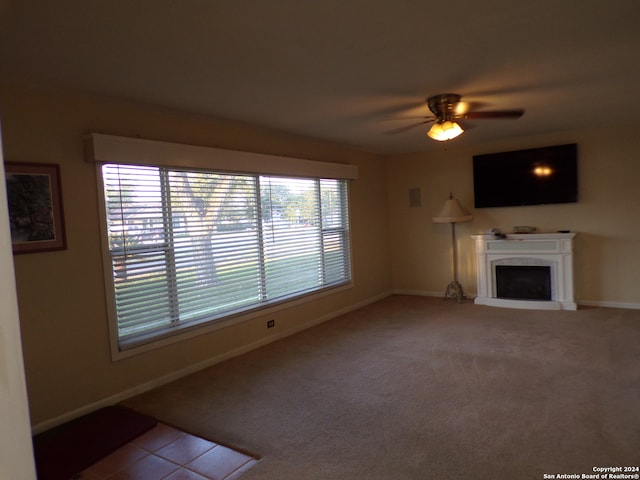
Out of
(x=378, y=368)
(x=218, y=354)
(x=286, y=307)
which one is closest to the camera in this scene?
(x=378, y=368)

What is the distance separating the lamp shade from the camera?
5844mm

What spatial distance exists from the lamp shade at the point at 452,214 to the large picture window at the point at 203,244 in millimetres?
1747

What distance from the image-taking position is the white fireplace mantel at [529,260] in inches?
208

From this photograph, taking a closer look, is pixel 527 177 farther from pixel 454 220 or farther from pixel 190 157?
pixel 190 157

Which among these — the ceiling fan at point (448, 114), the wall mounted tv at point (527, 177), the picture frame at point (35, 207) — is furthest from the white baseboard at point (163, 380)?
the wall mounted tv at point (527, 177)

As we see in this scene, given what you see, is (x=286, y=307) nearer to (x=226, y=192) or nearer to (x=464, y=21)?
(x=226, y=192)

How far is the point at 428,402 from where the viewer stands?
2955mm

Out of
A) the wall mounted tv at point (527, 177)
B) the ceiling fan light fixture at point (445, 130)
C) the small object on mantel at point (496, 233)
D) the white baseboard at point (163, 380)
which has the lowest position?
the white baseboard at point (163, 380)

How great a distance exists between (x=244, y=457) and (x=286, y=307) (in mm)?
2358

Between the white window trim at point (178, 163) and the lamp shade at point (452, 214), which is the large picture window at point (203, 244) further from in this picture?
the lamp shade at point (452, 214)

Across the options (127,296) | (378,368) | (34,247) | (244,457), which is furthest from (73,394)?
(378,368)

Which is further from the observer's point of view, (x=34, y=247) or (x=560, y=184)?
(x=560, y=184)

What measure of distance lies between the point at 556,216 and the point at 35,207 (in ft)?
18.6

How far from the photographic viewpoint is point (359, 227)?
19.7 ft
